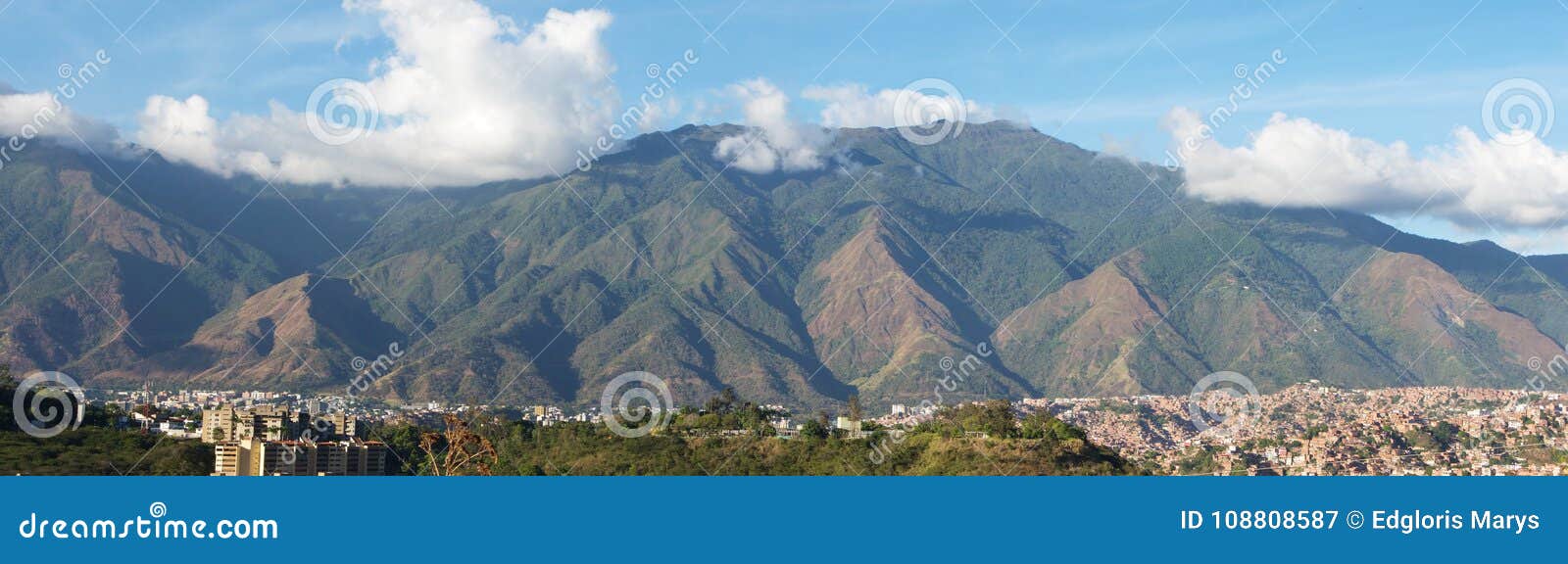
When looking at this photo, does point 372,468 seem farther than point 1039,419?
No

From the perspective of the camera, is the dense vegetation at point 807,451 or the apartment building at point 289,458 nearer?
the dense vegetation at point 807,451

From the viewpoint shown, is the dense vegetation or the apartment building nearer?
the dense vegetation

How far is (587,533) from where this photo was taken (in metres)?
52.3

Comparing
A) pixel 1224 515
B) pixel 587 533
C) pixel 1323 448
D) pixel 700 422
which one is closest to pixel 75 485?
pixel 587 533

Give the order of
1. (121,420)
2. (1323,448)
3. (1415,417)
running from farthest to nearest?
(1415,417), (1323,448), (121,420)

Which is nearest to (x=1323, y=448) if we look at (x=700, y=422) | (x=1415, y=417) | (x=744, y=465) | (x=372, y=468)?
(x=1415, y=417)

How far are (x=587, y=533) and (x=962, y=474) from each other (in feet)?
87.8

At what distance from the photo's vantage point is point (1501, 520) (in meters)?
51.9

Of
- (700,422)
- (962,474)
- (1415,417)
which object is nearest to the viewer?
(962,474)

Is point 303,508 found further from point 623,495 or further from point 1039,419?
point 1039,419

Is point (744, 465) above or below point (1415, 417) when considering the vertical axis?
below

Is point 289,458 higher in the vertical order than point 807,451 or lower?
higher

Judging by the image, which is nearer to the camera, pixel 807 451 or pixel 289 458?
pixel 807 451

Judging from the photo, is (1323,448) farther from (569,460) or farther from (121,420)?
(121,420)
